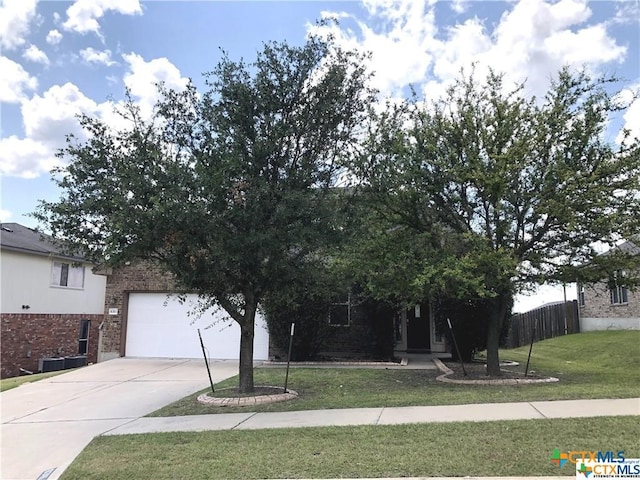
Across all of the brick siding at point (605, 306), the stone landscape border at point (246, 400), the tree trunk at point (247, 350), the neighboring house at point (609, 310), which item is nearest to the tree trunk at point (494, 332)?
the stone landscape border at point (246, 400)

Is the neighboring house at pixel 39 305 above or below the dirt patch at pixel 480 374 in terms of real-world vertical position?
above

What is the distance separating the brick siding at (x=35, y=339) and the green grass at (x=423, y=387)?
11.7 metres

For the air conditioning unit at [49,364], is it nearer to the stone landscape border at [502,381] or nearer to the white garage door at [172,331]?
the white garage door at [172,331]

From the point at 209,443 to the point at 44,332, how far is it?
61.5 ft

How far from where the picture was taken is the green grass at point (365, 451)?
5.22 meters

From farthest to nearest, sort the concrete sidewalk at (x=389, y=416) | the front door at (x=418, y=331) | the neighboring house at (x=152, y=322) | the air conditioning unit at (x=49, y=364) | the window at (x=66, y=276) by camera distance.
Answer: the window at (x=66, y=276) → the air conditioning unit at (x=49, y=364) → the front door at (x=418, y=331) → the neighboring house at (x=152, y=322) → the concrete sidewalk at (x=389, y=416)

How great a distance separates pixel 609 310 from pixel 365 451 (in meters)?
22.1

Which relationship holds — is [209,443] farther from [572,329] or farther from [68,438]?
[572,329]

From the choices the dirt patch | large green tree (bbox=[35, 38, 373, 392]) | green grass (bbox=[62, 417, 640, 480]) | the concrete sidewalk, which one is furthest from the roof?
green grass (bbox=[62, 417, 640, 480])

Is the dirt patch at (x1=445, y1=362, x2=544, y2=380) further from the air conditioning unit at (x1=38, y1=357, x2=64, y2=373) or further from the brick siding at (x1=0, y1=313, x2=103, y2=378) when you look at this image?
the brick siding at (x1=0, y1=313, x2=103, y2=378)

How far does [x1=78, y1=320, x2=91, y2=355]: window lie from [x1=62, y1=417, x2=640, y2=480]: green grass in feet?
63.0

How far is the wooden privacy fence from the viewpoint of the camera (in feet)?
82.6

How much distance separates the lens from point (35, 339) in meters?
21.8

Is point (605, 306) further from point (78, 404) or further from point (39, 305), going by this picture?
point (39, 305)
